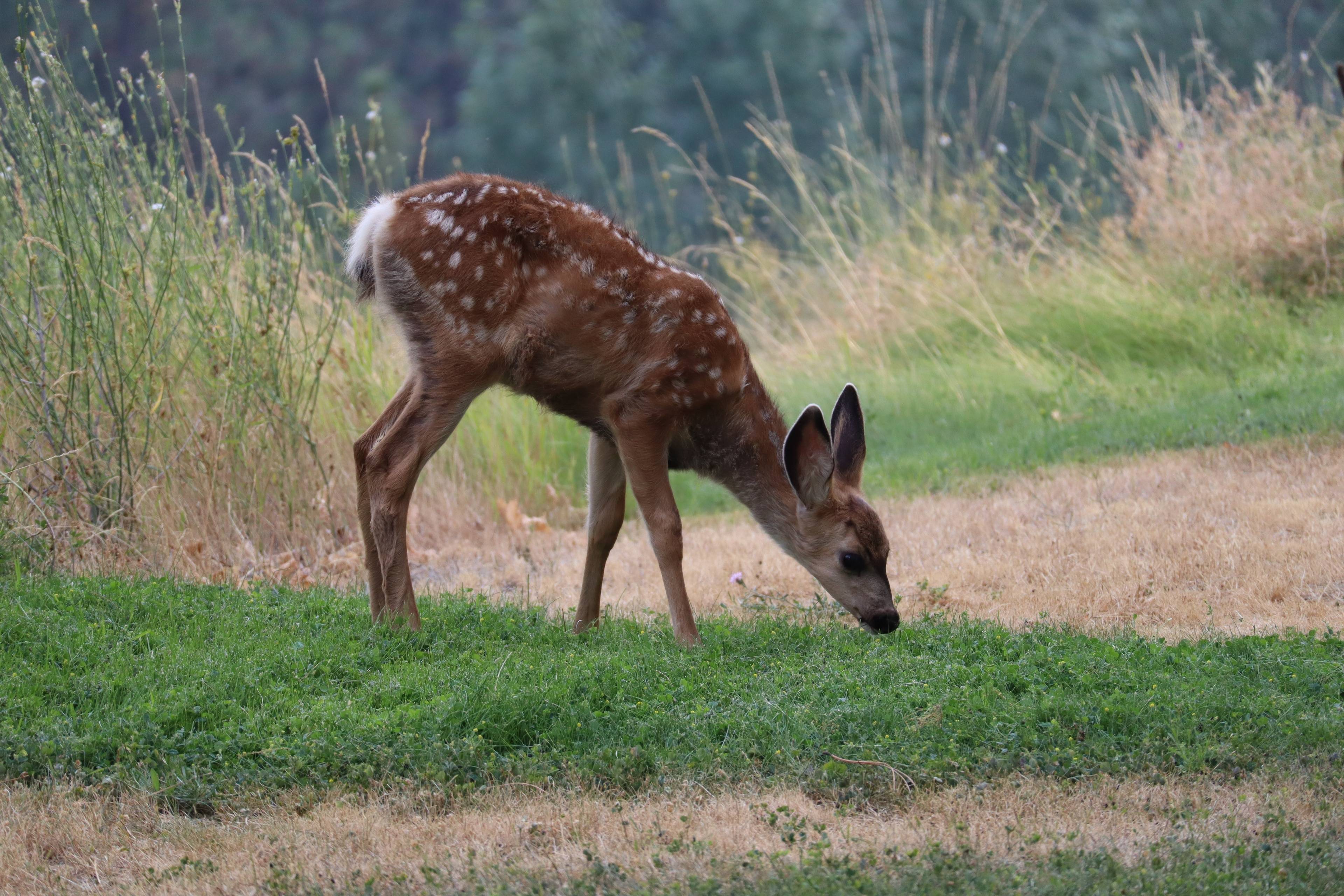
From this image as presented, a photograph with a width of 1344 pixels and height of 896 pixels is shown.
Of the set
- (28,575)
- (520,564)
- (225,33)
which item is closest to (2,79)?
(28,575)

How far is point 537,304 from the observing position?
5727mm

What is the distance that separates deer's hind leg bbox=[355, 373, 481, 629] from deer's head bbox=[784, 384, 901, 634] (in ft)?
4.54

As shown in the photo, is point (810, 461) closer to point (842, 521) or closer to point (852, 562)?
→ point (842, 521)

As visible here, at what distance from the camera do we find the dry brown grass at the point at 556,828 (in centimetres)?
387

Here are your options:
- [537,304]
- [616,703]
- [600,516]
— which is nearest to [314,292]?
[600,516]

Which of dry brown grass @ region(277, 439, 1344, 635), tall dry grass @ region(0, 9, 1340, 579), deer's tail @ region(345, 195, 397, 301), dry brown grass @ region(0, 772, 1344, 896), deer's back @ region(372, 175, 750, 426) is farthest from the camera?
tall dry grass @ region(0, 9, 1340, 579)

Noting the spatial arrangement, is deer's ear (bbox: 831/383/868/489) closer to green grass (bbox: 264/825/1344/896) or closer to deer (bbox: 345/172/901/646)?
deer (bbox: 345/172/901/646)

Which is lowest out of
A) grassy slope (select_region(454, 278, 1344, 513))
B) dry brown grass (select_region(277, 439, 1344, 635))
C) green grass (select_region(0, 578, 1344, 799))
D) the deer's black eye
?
grassy slope (select_region(454, 278, 1344, 513))

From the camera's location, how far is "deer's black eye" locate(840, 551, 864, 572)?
19.7 ft

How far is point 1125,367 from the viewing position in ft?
38.6

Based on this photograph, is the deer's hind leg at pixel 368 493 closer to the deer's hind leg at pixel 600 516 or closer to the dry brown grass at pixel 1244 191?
the deer's hind leg at pixel 600 516

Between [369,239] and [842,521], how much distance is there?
7.56 feet

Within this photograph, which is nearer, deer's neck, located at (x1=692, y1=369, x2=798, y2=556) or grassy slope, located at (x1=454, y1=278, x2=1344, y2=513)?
deer's neck, located at (x1=692, y1=369, x2=798, y2=556)

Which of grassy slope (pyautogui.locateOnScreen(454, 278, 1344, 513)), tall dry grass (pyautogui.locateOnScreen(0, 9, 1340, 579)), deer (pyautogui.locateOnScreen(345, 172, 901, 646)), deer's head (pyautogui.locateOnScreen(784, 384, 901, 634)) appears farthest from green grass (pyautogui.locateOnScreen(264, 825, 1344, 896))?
grassy slope (pyautogui.locateOnScreen(454, 278, 1344, 513))
